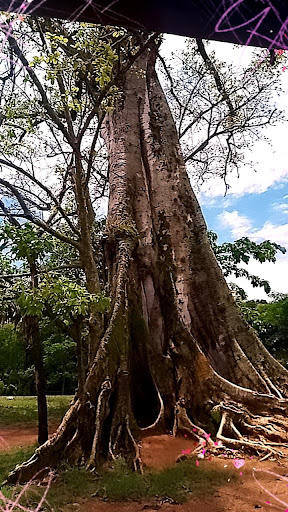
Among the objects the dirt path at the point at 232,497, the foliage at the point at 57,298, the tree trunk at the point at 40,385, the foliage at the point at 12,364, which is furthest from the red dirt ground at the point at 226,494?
the foliage at the point at 12,364

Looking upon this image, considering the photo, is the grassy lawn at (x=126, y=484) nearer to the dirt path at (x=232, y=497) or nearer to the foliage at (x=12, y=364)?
the dirt path at (x=232, y=497)

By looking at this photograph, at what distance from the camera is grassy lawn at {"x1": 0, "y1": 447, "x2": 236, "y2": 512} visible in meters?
2.74

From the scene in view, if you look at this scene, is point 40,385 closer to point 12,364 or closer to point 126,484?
point 126,484

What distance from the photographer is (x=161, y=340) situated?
4.58 m

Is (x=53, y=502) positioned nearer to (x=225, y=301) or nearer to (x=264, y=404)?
(x=264, y=404)

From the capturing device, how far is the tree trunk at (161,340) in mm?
3459

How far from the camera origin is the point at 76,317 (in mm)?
4559

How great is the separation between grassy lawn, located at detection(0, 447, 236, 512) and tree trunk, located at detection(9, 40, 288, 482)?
147mm

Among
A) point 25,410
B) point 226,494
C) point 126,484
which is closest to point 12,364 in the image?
point 25,410

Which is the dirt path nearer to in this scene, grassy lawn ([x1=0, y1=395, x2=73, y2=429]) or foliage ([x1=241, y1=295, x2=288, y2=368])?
grassy lawn ([x1=0, y1=395, x2=73, y2=429])

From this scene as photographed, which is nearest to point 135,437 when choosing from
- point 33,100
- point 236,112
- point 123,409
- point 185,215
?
point 123,409

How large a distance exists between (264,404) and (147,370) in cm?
116

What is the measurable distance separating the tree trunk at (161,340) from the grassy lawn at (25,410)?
10.2 ft

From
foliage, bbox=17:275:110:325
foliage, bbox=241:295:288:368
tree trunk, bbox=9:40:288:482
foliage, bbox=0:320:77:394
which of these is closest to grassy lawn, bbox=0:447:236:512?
tree trunk, bbox=9:40:288:482
